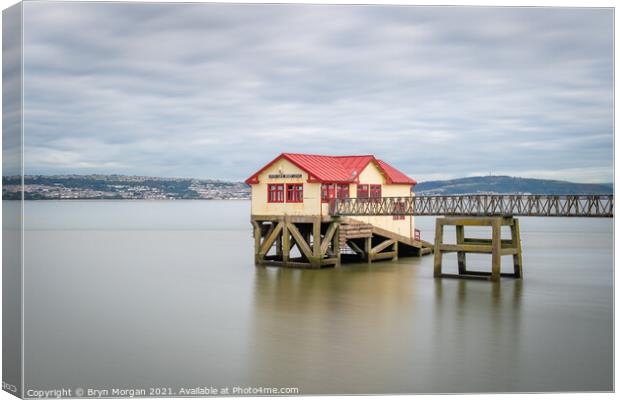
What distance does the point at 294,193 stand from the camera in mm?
34812

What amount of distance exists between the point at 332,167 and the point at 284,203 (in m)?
3.01

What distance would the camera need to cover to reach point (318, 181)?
34.0 metres

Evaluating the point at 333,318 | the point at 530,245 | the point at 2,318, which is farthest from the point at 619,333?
the point at 530,245

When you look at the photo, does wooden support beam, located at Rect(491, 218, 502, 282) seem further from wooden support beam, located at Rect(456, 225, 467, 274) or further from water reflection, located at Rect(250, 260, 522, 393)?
wooden support beam, located at Rect(456, 225, 467, 274)

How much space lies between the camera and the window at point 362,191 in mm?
37062

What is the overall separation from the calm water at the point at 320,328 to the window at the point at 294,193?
9.76 ft

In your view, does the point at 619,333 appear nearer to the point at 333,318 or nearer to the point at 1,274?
the point at 333,318

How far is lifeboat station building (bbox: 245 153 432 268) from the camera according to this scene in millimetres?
34469

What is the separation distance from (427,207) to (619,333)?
16.0 m

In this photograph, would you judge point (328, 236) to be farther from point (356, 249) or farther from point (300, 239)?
point (356, 249)

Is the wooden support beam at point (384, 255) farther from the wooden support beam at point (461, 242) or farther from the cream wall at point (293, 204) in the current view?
the wooden support beam at point (461, 242)

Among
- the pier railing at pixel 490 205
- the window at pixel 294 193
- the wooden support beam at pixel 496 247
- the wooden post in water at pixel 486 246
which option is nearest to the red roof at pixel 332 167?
the window at pixel 294 193

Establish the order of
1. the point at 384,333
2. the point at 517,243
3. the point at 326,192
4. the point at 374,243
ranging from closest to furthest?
the point at 384,333, the point at 517,243, the point at 326,192, the point at 374,243

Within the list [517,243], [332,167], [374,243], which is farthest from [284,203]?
[517,243]
